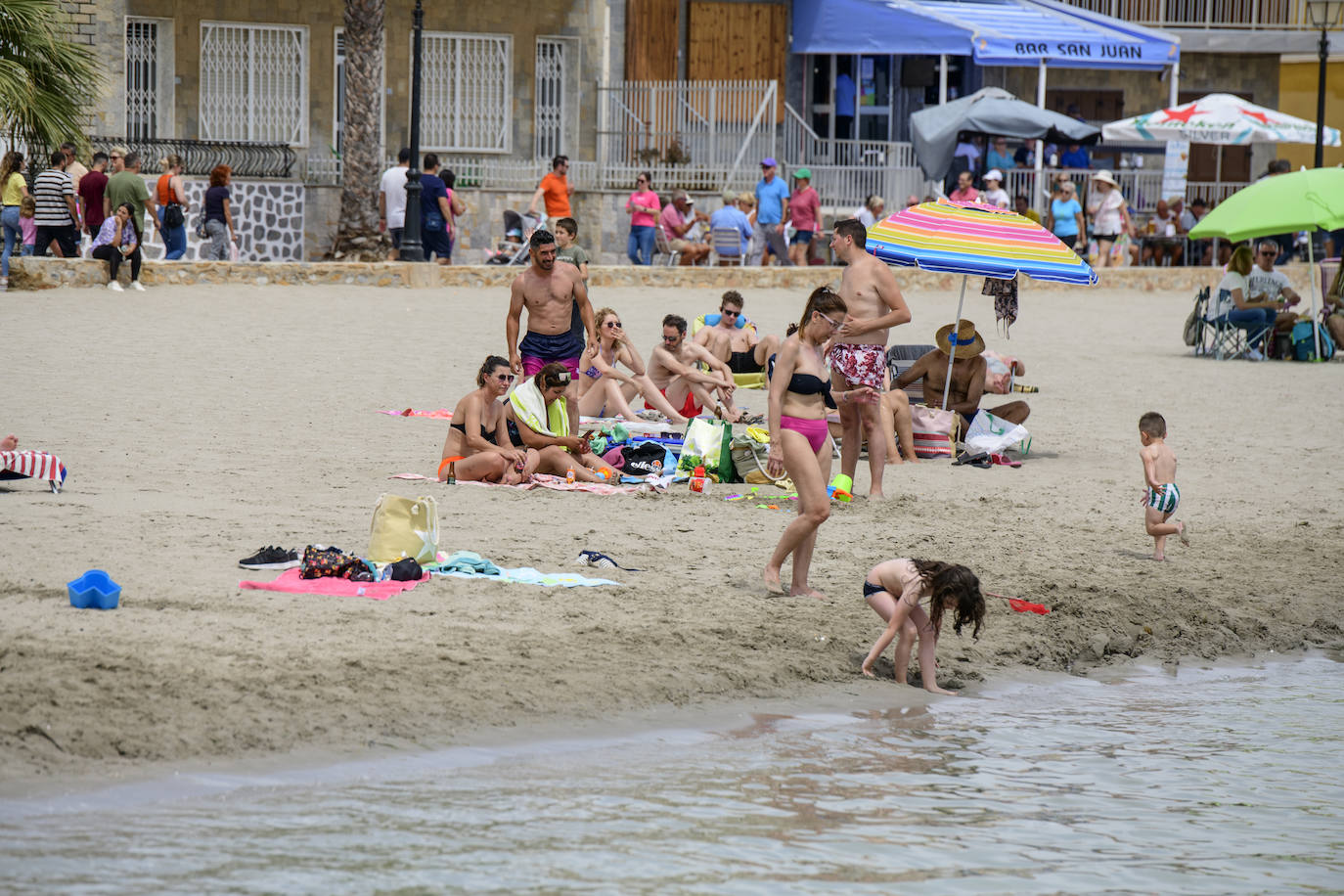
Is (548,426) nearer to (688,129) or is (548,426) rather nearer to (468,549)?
(468,549)

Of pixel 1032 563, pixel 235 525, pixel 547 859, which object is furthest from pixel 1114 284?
pixel 547 859

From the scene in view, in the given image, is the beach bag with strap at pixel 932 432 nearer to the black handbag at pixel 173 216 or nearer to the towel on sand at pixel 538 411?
the towel on sand at pixel 538 411

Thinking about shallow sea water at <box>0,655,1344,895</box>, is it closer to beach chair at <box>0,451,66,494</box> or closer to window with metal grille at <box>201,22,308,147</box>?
beach chair at <box>0,451,66,494</box>

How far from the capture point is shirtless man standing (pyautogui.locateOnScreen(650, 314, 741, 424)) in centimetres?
1205

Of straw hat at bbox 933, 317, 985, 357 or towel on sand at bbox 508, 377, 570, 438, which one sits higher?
straw hat at bbox 933, 317, 985, 357

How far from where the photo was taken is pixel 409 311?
18.0 metres

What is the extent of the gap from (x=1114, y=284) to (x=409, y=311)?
10945 mm

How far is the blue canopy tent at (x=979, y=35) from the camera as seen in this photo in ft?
86.2

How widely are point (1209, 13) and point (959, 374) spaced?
2372 cm

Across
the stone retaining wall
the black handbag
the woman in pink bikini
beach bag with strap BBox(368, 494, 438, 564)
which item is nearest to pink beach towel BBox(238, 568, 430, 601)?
beach bag with strap BBox(368, 494, 438, 564)

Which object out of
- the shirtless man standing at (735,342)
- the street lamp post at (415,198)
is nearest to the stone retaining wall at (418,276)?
the street lamp post at (415,198)

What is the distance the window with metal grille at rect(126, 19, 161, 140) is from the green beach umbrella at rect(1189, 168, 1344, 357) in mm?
14231

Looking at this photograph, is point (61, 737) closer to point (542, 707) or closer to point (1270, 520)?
point (542, 707)

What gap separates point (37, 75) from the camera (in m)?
12.9
